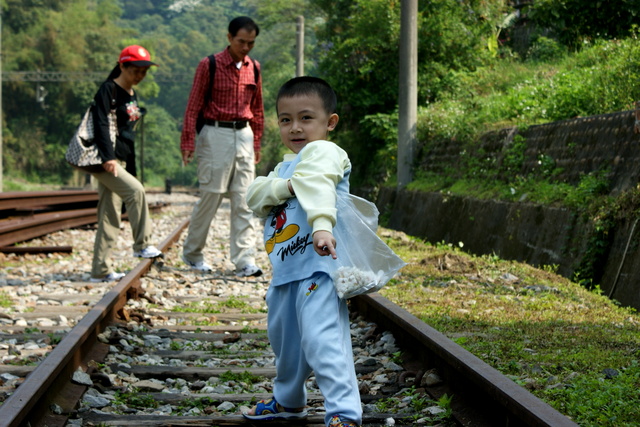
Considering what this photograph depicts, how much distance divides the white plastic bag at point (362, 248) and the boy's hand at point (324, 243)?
182mm

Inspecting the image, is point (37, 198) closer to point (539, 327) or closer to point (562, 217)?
point (562, 217)

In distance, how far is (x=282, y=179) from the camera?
2848mm

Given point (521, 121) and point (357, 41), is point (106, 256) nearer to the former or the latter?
point (521, 121)

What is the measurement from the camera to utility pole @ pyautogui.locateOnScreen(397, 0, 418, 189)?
1238cm

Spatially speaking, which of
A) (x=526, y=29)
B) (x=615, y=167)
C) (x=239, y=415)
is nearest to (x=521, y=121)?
(x=615, y=167)

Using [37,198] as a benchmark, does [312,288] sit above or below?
above

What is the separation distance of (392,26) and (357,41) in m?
0.84

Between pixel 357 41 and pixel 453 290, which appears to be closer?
pixel 453 290

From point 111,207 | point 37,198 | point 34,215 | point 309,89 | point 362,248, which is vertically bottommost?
point 34,215

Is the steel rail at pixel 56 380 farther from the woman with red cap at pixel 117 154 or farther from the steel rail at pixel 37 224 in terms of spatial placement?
the steel rail at pixel 37 224

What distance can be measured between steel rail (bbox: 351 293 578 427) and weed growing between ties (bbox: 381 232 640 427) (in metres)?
0.26

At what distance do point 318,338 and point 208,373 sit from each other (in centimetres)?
145

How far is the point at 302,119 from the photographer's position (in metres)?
2.89

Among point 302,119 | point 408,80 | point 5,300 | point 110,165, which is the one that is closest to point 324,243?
A: point 302,119
